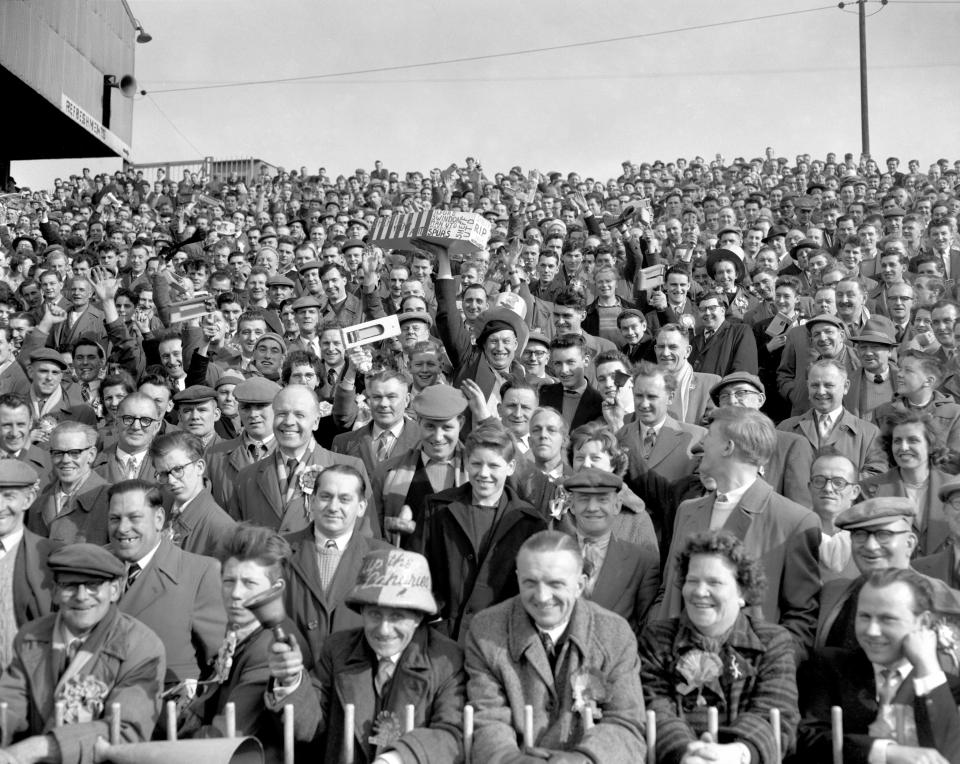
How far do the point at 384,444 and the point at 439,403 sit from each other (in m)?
0.89

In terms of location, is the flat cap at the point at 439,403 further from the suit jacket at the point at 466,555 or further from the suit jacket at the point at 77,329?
the suit jacket at the point at 77,329

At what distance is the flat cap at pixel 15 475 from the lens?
5363mm

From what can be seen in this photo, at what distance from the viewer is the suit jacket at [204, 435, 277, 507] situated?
21.8 feet

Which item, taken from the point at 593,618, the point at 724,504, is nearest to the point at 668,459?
the point at 724,504

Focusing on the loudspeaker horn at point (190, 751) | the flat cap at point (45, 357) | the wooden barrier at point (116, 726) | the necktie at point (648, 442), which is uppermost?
the flat cap at point (45, 357)

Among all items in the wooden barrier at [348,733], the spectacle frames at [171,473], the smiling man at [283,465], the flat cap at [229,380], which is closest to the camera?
the wooden barrier at [348,733]

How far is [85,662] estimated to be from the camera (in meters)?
4.28

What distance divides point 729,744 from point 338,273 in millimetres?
7439

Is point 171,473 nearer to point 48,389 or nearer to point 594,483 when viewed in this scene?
point 594,483

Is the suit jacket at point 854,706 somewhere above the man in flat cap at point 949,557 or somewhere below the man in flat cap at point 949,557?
below

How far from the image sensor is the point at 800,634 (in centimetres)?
457

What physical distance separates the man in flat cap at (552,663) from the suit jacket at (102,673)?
3.86ft

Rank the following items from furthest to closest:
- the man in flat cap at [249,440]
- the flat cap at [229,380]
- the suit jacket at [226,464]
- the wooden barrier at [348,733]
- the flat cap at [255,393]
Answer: the flat cap at [229,380] < the flat cap at [255,393] < the man in flat cap at [249,440] < the suit jacket at [226,464] < the wooden barrier at [348,733]

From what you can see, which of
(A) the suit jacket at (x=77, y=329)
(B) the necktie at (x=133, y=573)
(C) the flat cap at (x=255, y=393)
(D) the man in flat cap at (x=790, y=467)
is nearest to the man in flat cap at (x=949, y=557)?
(D) the man in flat cap at (x=790, y=467)
